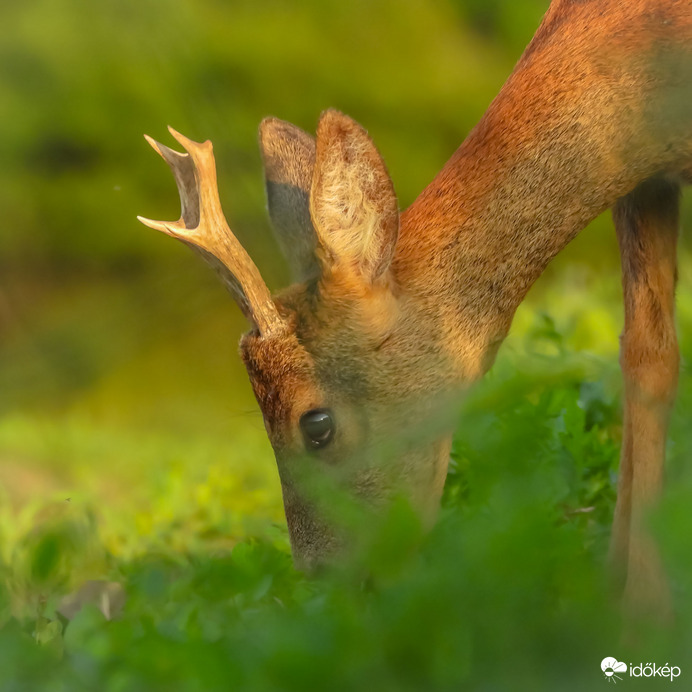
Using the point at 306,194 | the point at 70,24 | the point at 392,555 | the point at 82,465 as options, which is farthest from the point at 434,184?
the point at 70,24

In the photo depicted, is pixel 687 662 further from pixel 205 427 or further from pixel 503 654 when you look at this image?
pixel 205 427

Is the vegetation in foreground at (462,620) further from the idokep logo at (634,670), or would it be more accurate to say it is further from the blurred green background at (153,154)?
the blurred green background at (153,154)

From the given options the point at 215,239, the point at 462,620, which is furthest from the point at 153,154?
the point at 462,620

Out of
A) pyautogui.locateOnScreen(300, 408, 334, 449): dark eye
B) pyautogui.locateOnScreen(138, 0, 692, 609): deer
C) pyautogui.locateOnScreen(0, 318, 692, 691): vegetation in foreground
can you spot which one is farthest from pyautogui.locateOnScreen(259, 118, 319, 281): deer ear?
pyautogui.locateOnScreen(0, 318, 692, 691): vegetation in foreground

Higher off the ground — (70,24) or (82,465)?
(70,24)

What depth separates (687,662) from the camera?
2.67 ft

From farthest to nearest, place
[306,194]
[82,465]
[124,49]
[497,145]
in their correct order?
[124,49] → [82,465] → [306,194] → [497,145]

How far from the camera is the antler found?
229cm

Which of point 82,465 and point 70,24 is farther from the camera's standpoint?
point 70,24

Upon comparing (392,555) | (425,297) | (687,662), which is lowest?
(687,662)

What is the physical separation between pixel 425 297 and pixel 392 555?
157cm

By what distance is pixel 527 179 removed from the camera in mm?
2354

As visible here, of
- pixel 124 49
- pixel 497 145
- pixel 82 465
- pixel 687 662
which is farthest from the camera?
pixel 124 49

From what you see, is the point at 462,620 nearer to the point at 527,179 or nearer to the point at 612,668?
the point at 612,668
